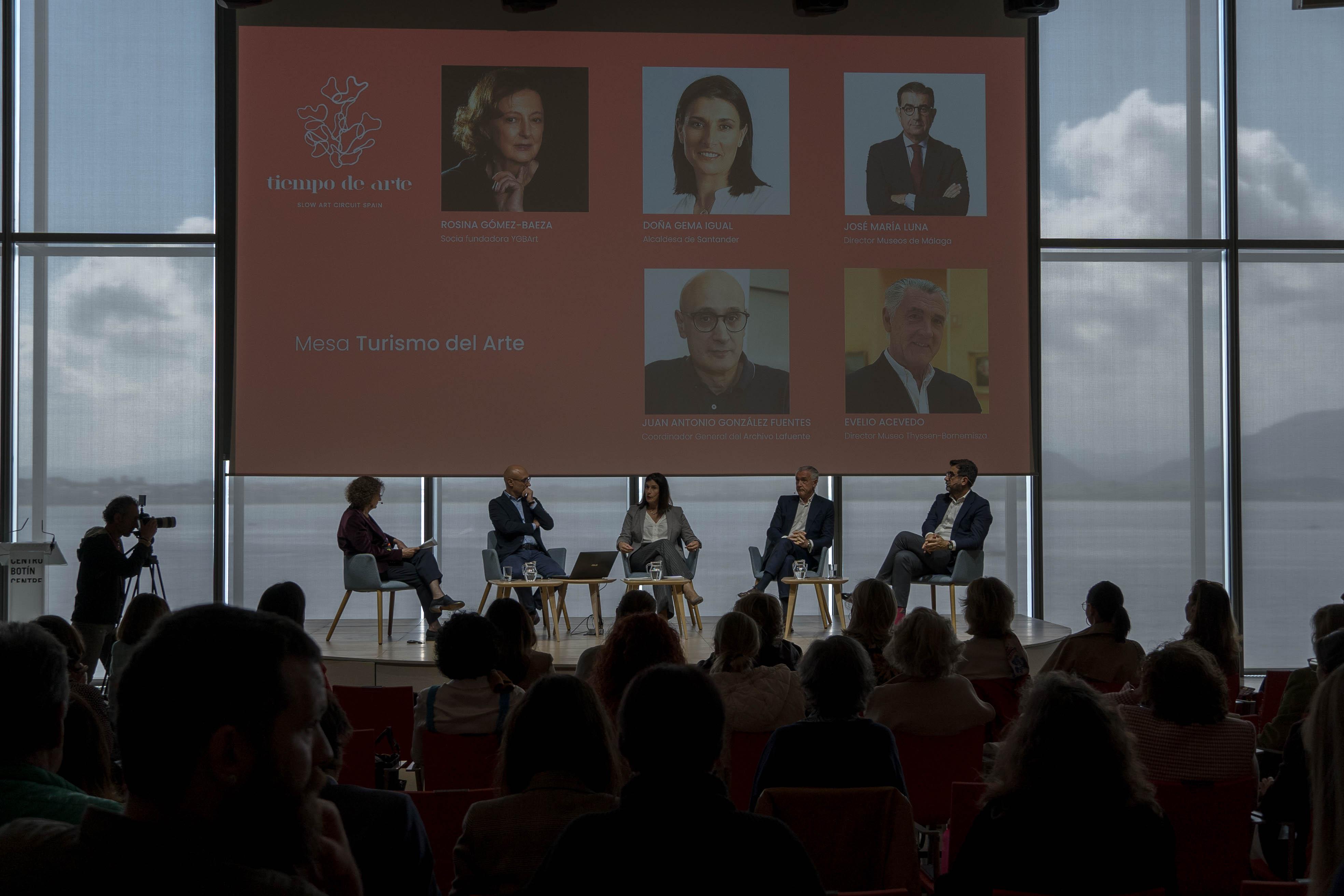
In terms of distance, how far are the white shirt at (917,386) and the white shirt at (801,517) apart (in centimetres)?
100

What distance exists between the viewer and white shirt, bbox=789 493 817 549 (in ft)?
23.0

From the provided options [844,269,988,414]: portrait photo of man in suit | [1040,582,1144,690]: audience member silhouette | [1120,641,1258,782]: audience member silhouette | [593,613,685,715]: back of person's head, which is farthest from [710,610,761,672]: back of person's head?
[844,269,988,414]: portrait photo of man in suit

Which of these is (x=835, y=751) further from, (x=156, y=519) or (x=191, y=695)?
(x=156, y=519)

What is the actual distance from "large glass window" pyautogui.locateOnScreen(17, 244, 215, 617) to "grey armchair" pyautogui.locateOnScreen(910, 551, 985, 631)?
5048mm

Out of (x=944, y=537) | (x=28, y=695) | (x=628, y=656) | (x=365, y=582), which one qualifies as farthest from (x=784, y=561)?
(x=28, y=695)

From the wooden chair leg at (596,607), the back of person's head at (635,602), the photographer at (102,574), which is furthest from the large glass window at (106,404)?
the back of person's head at (635,602)

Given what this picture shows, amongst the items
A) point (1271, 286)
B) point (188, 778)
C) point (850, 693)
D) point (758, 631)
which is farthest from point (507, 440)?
point (188, 778)

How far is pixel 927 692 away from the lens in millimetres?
2893

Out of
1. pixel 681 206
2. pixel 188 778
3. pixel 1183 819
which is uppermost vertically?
pixel 681 206

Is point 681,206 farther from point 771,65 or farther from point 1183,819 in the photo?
point 1183,819

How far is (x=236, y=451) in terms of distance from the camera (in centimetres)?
705

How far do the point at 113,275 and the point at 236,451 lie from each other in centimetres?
170

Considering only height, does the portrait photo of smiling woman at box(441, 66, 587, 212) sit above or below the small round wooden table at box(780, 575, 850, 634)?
above

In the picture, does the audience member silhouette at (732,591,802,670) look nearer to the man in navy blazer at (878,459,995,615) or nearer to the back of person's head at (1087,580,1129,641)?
the back of person's head at (1087,580,1129,641)
